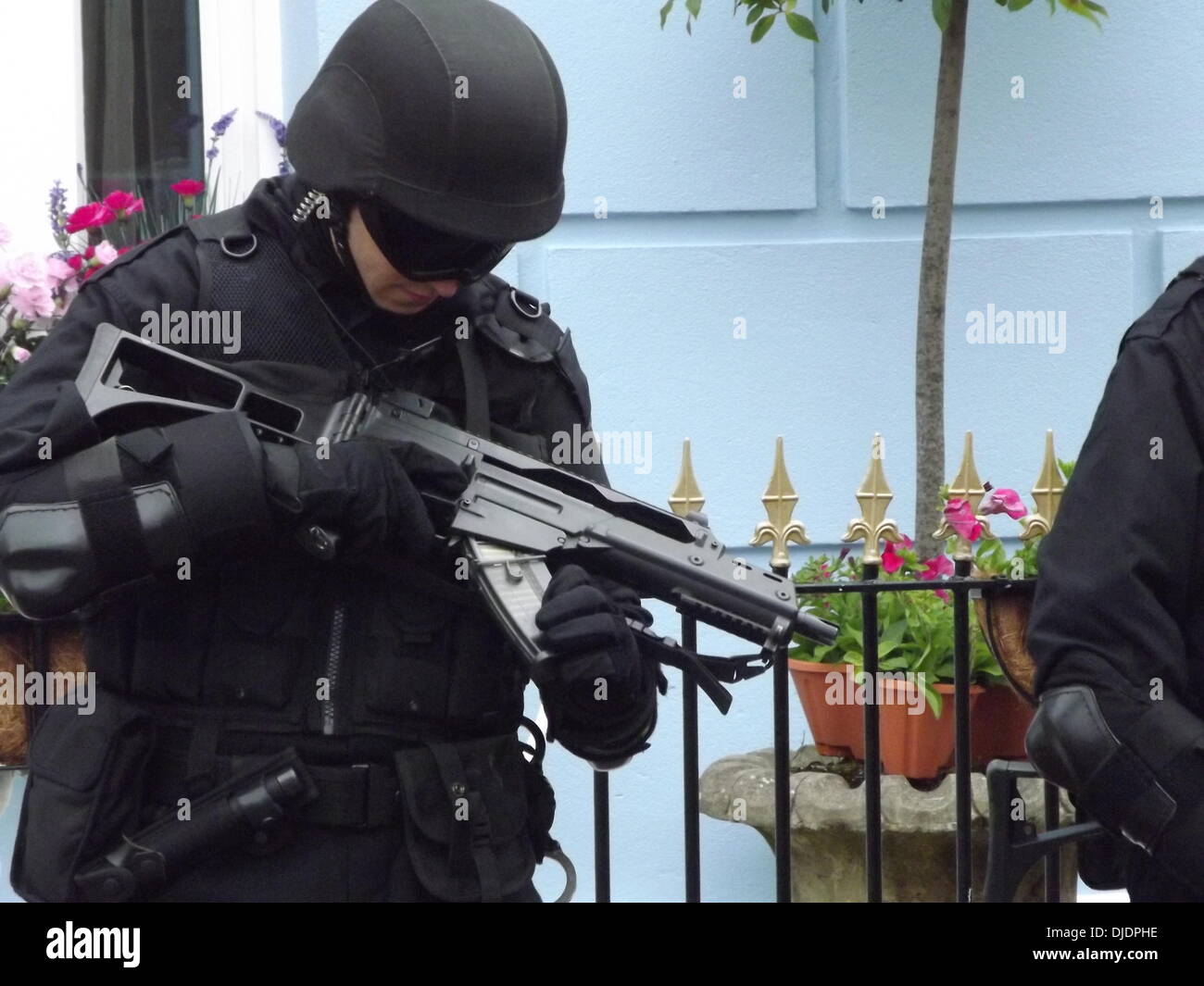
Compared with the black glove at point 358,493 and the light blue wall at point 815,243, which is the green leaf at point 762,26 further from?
the black glove at point 358,493

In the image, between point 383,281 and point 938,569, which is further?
point 938,569

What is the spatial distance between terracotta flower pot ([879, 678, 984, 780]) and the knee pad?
4.14ft

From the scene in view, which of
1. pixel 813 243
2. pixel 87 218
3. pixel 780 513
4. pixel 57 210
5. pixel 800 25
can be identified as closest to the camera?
pixel 780 513

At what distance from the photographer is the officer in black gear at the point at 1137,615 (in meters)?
1.91

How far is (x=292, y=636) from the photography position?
1.94 m

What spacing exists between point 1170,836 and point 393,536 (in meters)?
1.00

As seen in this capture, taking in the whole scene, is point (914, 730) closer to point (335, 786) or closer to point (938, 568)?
point (938, 568)

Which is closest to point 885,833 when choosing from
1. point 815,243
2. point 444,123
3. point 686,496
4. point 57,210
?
point 686,496

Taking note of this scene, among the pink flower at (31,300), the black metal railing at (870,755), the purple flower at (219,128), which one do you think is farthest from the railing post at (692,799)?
the purple flower at (219,128)

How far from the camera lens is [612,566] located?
216cm

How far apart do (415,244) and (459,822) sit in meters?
0.69

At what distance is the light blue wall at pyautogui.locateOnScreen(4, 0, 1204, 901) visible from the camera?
4.08m
